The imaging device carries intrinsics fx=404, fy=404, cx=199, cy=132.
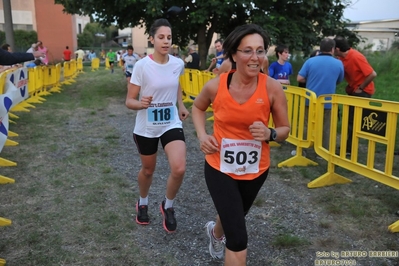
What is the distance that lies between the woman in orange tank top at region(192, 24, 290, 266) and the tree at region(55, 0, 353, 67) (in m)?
10.9

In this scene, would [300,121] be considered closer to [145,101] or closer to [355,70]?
[355,70]

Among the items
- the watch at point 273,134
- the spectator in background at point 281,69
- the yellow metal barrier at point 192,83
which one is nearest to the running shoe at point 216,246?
the watch at point 273,134

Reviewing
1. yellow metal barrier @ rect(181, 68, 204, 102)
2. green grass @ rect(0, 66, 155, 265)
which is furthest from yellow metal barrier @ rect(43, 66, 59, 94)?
green grass @ rect(0, 66, 155, 265)

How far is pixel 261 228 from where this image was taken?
163 inches

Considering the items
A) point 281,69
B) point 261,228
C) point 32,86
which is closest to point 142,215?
point 261,228

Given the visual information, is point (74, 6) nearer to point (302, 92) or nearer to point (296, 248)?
point (302, 92)

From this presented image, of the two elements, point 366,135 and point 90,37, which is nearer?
point 366,135

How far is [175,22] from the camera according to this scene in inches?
634

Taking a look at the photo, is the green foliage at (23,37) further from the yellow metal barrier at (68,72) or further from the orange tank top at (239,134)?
the orange tank top at (239,134)

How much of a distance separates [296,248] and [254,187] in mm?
1238

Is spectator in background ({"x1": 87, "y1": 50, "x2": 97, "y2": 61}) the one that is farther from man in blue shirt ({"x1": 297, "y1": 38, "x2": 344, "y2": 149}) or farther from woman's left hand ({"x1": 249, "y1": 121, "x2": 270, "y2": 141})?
woman's left hand ({"x1": 249, "y1": 121, "x2": 270, "y2": 141})

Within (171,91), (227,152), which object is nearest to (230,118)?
(227,152)

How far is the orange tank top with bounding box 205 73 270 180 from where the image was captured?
2.63 meters

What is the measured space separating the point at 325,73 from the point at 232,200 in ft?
13.8
